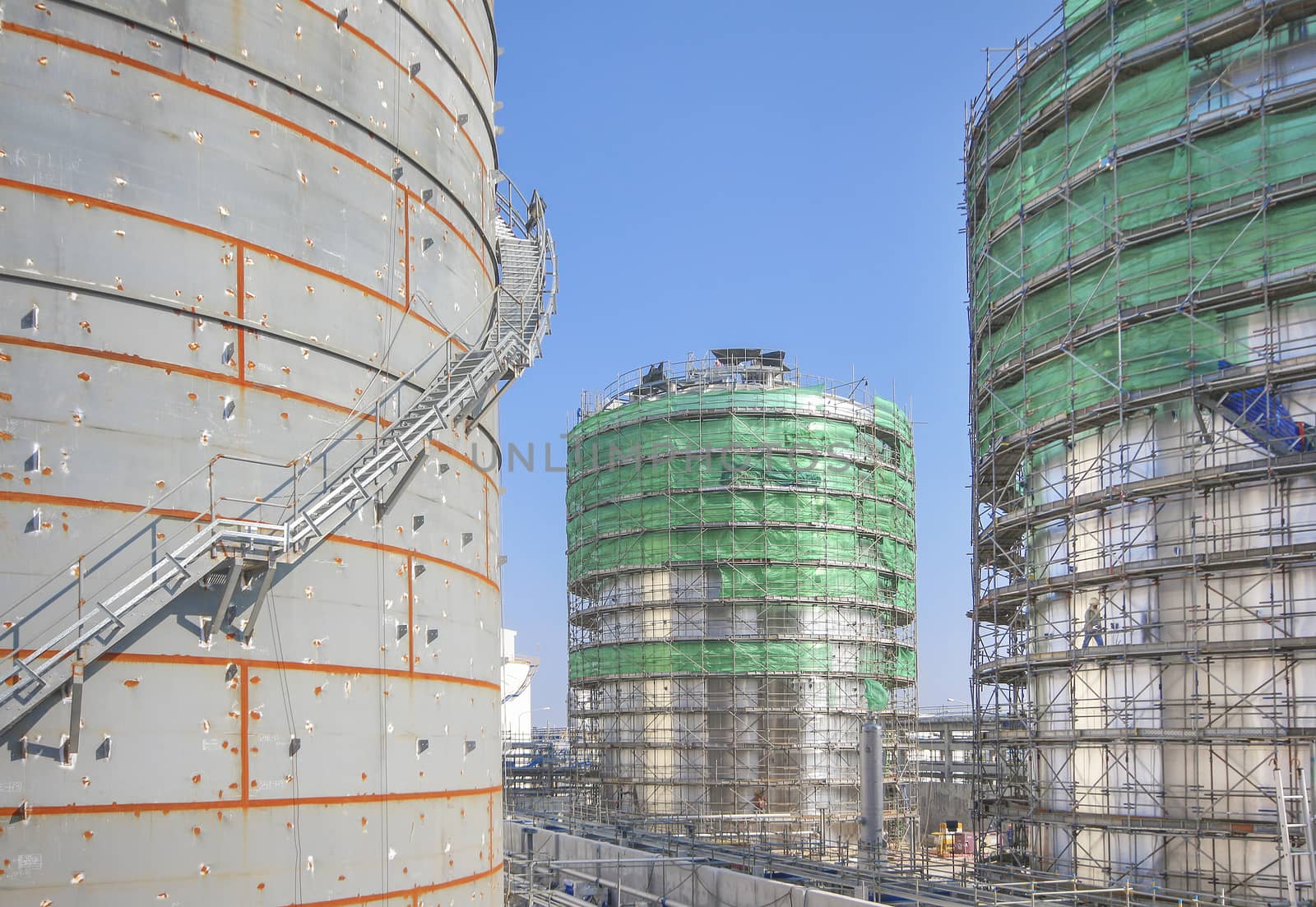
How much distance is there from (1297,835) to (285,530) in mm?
15346

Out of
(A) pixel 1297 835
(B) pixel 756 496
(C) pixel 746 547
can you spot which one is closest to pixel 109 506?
(A) pixel 1297 835

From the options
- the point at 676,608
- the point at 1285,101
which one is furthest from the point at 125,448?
the point at 676,608

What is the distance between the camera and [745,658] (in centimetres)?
3694

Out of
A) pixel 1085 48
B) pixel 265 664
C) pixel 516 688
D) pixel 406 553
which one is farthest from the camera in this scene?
pixel 516 688

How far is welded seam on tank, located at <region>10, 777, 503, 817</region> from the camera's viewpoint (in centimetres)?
1009

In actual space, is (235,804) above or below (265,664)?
below

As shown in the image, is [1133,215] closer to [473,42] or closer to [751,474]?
[473,42]

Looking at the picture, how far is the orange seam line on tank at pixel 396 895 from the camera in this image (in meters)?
11.9

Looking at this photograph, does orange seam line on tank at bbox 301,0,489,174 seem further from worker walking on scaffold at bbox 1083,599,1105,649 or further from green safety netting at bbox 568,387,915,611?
green safety netting at bbox 568,387,915,611

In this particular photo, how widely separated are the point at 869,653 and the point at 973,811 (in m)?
13.8

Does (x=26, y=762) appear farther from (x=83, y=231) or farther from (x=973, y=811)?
(x=973, y=811)

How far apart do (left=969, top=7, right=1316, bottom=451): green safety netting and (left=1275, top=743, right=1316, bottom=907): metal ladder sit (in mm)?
6779

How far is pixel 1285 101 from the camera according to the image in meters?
18.8

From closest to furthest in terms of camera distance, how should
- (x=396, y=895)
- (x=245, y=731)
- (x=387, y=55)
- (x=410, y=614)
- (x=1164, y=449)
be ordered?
1. (x=245, y=731)
2. (x=396, y=895)
3. (x=410, y=614)
4. (x=387, y=55)
5. (x=1164, y=449)
